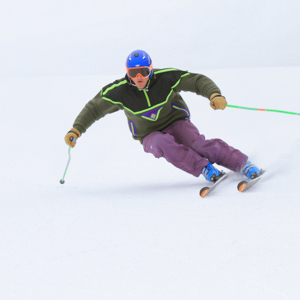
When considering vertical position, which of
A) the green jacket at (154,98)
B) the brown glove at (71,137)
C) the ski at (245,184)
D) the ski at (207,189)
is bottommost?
the brown glove at (71,137)

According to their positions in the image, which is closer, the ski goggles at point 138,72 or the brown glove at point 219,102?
the brown glove at point 219,102

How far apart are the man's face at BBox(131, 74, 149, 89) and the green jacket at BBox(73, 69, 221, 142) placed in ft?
0.16

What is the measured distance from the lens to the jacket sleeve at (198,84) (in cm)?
298

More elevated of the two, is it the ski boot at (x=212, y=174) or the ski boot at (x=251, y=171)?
the ski boot at (x=251, y=171)

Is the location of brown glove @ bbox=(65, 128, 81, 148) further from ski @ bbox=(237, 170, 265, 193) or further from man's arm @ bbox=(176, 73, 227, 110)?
ski @ bbox=(237, 170, 265, 193)

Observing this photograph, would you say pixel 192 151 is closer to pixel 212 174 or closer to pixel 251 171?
pixel 212 174

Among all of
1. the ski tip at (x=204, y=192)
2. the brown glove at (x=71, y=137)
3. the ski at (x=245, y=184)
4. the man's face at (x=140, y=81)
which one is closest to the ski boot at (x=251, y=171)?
the ski at (x=245, y=184)

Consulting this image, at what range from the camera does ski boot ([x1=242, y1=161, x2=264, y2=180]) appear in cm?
282

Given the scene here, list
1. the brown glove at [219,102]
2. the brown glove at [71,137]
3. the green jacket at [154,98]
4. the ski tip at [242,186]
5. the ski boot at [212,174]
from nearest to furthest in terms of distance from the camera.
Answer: the ski tip at [242,186]
the brown glove at [219,102]
the ski boot at [212,174]
the green jacket at [154,98]
the brown glove at [71,137]

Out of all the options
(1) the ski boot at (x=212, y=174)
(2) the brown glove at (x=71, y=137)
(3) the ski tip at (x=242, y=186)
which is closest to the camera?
(3) the ski tip at (x=242, y=186)

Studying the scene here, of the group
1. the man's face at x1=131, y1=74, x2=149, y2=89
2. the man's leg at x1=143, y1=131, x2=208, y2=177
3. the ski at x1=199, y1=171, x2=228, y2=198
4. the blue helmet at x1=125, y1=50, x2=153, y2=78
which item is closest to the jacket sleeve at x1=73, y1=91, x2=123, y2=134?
the man's face at x1=131, y1=74, x2=149, y2=89

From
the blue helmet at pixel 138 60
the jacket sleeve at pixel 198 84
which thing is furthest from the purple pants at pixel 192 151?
the blue helmet at pixel 138 60

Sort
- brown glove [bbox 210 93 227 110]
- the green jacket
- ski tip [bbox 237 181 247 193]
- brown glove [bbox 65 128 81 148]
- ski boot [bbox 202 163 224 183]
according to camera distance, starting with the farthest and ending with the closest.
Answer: brown glove [bbox 65 128 81 148], the green jacket, ski boot [bbox 202 163 224 183], brown glove [bbox 210 93 227 110], ski tip [bbox 237 181 247 193]

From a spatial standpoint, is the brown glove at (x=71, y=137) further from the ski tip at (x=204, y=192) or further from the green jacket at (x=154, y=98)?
the ski tip at (x=204, y=192)
